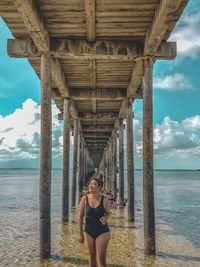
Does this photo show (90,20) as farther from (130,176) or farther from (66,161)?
(130,176)

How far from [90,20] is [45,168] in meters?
3.21

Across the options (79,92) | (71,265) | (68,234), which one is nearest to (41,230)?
(71,265)

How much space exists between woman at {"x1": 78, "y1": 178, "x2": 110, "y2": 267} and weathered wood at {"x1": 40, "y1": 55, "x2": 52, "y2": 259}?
2.77 metres

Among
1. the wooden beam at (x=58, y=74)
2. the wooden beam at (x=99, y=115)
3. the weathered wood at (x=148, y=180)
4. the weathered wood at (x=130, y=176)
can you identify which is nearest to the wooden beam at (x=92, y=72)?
the wooden beam at (x=58, y=74)

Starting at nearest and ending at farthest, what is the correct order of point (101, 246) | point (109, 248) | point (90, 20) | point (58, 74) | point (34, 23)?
1. point (101, 246)
2. point (34, 23)
3. point (90, 20)
4. point (109, 248)
5. point (58, 74)

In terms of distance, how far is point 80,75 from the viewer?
1163 cm

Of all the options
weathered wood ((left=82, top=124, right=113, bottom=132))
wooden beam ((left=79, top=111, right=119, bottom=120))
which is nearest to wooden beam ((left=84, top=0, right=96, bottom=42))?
wooden beam ((left=79, top=111, right=119, bottom=120))

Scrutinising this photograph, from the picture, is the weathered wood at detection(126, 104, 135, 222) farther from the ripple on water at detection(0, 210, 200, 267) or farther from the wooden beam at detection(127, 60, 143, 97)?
the wooden beam at detection(127, 60, 143, 97)

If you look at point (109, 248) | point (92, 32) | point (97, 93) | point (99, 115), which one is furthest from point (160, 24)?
point (99, 115)

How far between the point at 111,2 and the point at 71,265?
5118 mm

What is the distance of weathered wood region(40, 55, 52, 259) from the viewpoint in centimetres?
739

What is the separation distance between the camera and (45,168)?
294 inches

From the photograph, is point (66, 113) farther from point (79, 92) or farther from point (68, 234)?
point (68, 234)

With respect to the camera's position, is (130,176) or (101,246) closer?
(101,246)
